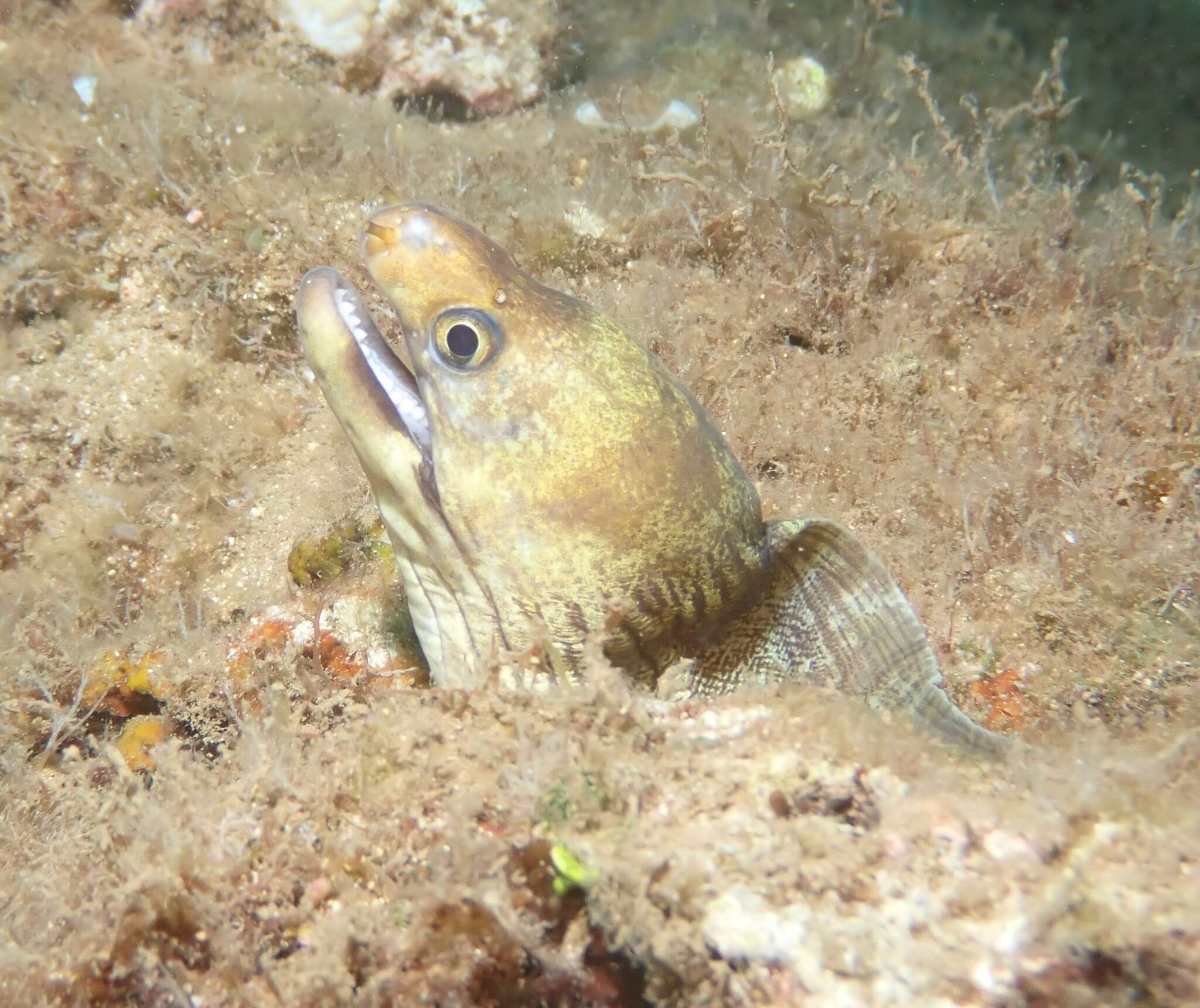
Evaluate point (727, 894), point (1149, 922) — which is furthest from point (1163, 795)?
point (727, 894)

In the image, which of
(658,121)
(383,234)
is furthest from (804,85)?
(383,234)

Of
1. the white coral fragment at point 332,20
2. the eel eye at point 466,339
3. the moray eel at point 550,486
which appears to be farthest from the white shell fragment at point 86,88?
the eel eye at point 466,339

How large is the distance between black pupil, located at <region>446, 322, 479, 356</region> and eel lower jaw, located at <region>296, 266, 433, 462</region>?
0.64ft

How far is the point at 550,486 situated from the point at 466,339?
0.43m

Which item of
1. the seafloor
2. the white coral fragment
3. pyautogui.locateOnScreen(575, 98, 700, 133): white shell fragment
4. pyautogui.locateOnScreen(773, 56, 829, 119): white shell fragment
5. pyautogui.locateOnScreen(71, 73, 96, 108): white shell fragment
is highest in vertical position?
the white coral fragment

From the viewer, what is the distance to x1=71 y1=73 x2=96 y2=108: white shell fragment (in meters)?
3.70

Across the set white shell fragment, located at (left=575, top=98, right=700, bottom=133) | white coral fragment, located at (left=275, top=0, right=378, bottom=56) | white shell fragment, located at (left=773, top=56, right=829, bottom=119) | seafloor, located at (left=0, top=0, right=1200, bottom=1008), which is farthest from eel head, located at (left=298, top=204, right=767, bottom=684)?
white shell fragment, located at (left=773, top=56, right=829, bottom=119)

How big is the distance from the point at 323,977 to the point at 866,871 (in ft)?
2.89

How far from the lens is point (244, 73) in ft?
15.4

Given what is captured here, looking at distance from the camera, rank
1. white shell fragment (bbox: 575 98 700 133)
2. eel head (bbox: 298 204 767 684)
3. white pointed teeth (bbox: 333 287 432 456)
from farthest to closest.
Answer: white shell fragment (bbox: 575 98 700 133), white pointed teeth (bbox: 333 287 432 456), eel head (bbox: 298 204 767 684)

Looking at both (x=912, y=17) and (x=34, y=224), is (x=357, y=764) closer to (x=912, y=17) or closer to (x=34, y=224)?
(x=34, y=224)

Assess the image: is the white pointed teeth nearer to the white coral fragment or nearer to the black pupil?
the black pupil

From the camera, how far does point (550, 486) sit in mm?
1710

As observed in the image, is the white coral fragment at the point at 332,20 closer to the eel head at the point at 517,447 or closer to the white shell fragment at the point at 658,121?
the white shell fragment at the point at 658,121
